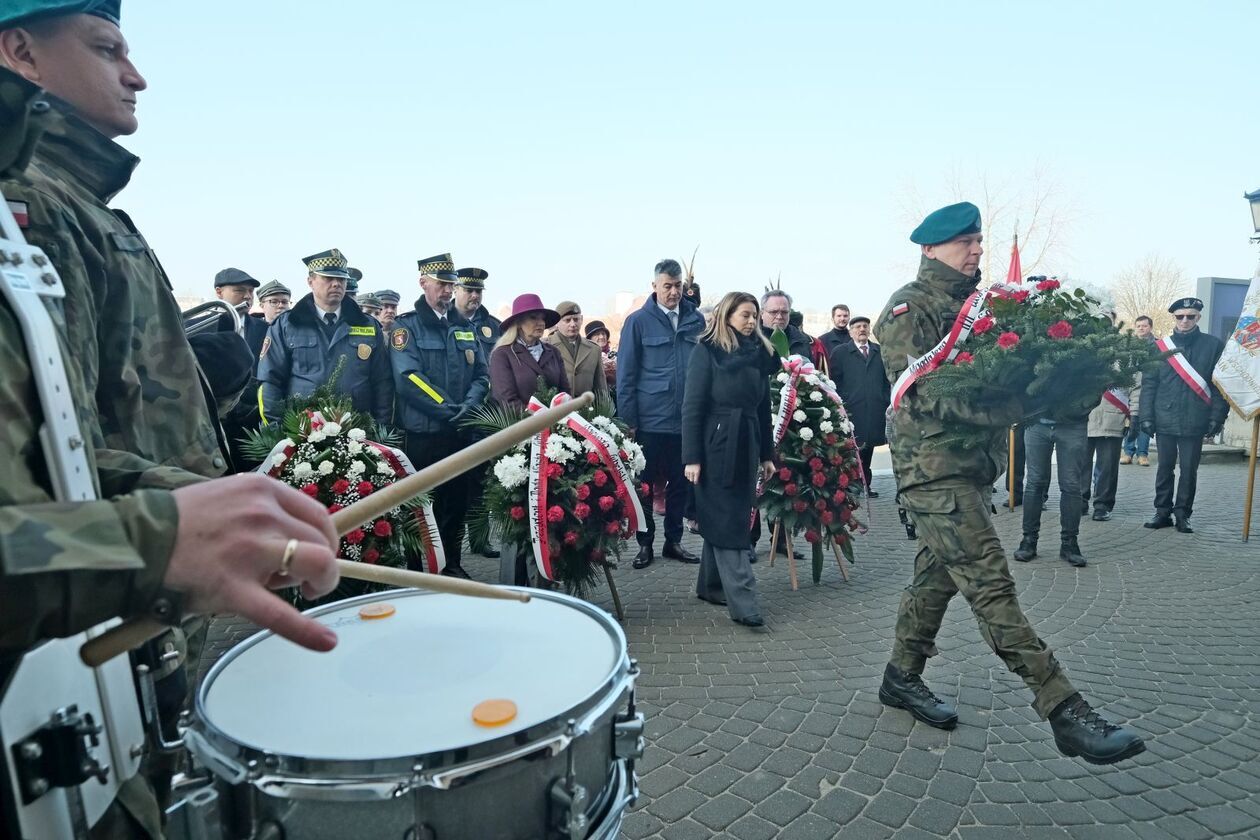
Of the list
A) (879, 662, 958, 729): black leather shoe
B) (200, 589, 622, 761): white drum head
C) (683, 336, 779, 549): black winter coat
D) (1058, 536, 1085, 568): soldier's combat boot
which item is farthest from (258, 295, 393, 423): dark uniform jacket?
(1058, 536, 1085, 568): soldier's combat boot

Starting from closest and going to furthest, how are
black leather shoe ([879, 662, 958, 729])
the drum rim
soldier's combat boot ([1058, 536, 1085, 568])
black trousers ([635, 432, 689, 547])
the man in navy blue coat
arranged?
the drum rim
black leather shoe ([879, 662, 958, 729])
soldier's combat boot ([1058, 536, 1085, 568])
the man in navy blue coat
black trousers ([635, 432, 689, 547])

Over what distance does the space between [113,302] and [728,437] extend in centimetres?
405

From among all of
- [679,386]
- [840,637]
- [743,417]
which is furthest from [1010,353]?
[679,386]

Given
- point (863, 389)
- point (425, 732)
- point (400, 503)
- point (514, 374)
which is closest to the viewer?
point (400, 503)

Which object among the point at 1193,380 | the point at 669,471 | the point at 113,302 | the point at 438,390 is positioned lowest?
the point at 669,471

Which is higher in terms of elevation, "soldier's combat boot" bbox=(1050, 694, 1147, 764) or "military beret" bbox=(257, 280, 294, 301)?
"military beret" bbox=(257, 280, 294, 301)

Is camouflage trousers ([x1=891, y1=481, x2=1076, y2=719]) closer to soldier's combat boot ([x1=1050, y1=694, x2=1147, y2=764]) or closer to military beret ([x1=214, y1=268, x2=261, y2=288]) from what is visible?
soldier's combat boot ([x1=1050, y1=694, x2=1147, y2=764])

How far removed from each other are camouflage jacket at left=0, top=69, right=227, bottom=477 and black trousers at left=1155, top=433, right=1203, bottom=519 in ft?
31.4

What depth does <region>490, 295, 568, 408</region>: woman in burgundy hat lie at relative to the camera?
20.3 feet

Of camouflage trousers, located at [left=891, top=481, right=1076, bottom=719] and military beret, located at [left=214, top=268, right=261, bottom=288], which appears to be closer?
camouflage trousers, located at [left=891, top=481, right=1076, bottom=719]

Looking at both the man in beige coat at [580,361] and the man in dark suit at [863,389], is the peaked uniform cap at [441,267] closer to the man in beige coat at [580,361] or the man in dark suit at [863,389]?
the man in beige coat at [580,361]

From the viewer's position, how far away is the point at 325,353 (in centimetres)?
633

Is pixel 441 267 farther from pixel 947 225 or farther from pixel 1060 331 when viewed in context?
pixel 1060 331

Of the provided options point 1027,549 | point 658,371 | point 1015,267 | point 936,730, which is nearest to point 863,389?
point 1027,549
